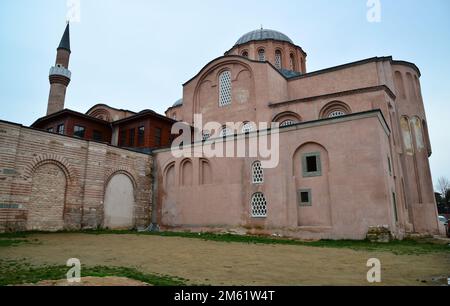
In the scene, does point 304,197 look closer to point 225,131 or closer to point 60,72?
point 225,131

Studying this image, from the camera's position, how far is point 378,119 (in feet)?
41.1

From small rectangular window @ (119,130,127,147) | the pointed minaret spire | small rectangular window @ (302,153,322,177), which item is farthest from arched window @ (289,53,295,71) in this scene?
the pointed minaret spire

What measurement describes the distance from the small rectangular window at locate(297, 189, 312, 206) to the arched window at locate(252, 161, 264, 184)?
1.94 m

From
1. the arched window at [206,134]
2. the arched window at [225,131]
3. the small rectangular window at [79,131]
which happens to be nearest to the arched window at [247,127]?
the arched window at [225,131]

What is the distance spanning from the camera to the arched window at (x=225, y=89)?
2084 cm

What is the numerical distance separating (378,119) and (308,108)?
19.7ft

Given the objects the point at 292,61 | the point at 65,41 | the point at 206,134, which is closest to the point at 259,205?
the point at 206,134

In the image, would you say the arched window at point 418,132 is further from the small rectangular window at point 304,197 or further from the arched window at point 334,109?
the small rectangular window at point 304,197

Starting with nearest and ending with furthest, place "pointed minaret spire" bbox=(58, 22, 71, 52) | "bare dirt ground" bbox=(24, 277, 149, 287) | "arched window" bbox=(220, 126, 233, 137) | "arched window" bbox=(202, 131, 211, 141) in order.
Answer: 1. "bare dirt ground" bbox=(24, 277, 149, 287)
2. "arched window" bbox=(220, 126, 233, 137)
3. "arched window" bbox=(202, 131, 211, 141)
4. "pointed minaret spire" bbox=(58, 22, 71, 52)

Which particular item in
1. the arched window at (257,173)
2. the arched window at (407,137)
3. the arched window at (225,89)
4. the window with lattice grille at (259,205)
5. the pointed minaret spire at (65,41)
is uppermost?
the pointed minaret spire at (65,41)

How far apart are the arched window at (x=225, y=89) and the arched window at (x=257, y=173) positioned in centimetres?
697

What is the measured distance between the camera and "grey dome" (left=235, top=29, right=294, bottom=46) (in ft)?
87.2

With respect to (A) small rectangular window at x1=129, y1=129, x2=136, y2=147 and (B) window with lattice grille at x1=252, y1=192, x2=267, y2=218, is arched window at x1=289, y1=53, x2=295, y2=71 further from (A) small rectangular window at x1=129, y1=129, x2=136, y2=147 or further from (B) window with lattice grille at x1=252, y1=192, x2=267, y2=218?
(B) window with lattice grille at x1=252, y1=192, x2=267, y2=218
